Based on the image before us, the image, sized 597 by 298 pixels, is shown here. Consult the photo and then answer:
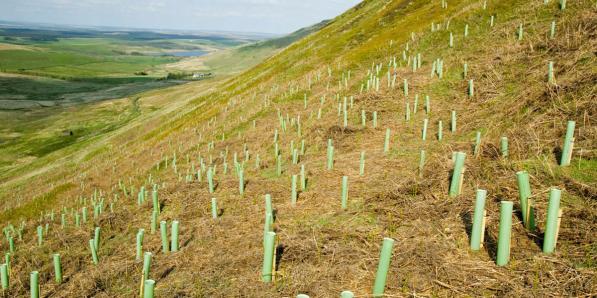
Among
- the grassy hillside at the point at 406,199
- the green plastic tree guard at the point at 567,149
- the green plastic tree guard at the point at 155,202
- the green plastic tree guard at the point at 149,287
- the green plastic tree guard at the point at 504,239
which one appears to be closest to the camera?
the green plastic tree guard at the point at 504,239

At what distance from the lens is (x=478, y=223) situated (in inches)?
249

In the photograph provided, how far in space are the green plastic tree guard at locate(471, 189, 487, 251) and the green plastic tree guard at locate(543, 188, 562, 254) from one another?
88 centimetres

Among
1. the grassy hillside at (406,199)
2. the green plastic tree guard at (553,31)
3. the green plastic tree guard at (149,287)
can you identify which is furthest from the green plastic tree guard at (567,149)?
the green plastic tree guard at (553,31)

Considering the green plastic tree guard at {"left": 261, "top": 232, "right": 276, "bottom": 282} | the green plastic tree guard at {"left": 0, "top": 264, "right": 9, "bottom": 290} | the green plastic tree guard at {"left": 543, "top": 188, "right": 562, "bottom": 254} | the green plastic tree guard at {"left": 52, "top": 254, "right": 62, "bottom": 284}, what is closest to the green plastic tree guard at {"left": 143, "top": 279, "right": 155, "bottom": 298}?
the green plastic tree guard at {"left": 261, "top": 232, "right": 276, "bottom": 282}

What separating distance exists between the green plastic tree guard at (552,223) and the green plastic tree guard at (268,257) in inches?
168

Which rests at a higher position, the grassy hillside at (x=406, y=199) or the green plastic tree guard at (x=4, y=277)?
the grassy hillside at (x=406, y=199)

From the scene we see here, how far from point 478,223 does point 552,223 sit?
1030mm

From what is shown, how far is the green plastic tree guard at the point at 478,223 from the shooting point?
6105 millimetres

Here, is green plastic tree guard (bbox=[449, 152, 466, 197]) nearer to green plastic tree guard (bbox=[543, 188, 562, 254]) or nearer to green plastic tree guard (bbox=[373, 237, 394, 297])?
green plastic tree guard (bbox=[543, 188, 562, 254])

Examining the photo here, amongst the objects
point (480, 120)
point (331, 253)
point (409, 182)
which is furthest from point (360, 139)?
point (331, 253)

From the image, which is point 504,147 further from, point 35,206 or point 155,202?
point 35,206

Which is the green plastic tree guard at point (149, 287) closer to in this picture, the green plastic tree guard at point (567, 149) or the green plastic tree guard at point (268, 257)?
the green plastic tree guard at point (268, 257)

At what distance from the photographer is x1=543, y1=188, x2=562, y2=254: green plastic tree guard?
553cm

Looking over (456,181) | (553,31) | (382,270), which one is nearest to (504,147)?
(456,181)
